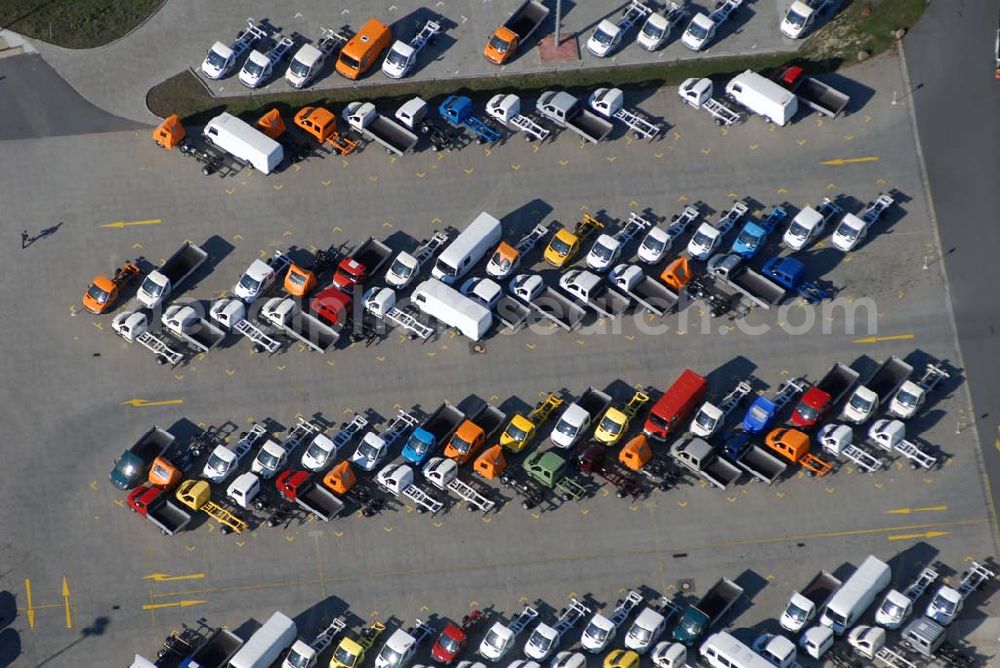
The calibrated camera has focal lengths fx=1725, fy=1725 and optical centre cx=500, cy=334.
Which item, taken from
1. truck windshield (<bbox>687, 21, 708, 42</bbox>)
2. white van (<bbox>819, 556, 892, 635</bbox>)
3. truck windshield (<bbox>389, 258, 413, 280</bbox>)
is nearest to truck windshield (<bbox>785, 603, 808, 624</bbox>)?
white van (<bbox>819, 556, 892, 635</bbox>)

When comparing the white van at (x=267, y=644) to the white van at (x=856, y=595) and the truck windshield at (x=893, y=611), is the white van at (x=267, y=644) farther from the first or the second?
the truck windshield at (x=893, y=611)

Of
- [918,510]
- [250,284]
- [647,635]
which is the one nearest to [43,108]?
[250,284]

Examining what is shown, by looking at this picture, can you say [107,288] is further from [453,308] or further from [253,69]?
[453,308]

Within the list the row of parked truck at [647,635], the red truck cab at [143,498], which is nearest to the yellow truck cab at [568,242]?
the row of parked truck at [647,635]

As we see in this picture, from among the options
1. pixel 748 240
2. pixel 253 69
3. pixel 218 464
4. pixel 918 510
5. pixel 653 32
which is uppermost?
pixel 653 32

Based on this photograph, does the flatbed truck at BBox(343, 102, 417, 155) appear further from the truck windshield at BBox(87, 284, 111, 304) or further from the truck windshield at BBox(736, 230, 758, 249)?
the truck windshield at BBox(736, 230, 758, 249)

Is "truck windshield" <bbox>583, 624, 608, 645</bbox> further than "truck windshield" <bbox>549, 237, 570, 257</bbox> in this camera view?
No
